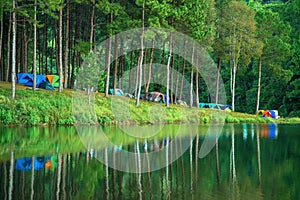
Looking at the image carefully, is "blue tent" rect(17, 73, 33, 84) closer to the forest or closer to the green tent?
the forest

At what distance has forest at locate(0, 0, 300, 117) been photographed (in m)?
38.6

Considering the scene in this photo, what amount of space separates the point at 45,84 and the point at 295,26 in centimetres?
4168

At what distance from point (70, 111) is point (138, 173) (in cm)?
2030

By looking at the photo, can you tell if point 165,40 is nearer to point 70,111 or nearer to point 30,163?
point 70,111

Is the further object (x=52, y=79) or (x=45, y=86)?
(x=52, y=79)

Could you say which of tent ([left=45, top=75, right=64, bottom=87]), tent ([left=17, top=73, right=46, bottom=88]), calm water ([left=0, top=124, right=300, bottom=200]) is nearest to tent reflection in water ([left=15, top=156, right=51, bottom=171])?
calm water ([left=0, top=124, right=300, bottom=200])

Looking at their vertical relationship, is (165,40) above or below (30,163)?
above

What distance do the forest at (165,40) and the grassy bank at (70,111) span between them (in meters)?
1.63

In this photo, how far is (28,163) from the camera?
43.9ft

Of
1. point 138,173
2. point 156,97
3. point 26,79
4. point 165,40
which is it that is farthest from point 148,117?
point 138,173

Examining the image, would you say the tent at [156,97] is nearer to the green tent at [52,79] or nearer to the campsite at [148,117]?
the campsite at [148,117]

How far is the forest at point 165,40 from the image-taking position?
1521 inches

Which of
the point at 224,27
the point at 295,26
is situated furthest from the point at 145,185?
the point at 295,26

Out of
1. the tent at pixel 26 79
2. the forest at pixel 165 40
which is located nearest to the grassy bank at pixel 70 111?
the forest at pixel 165 40
